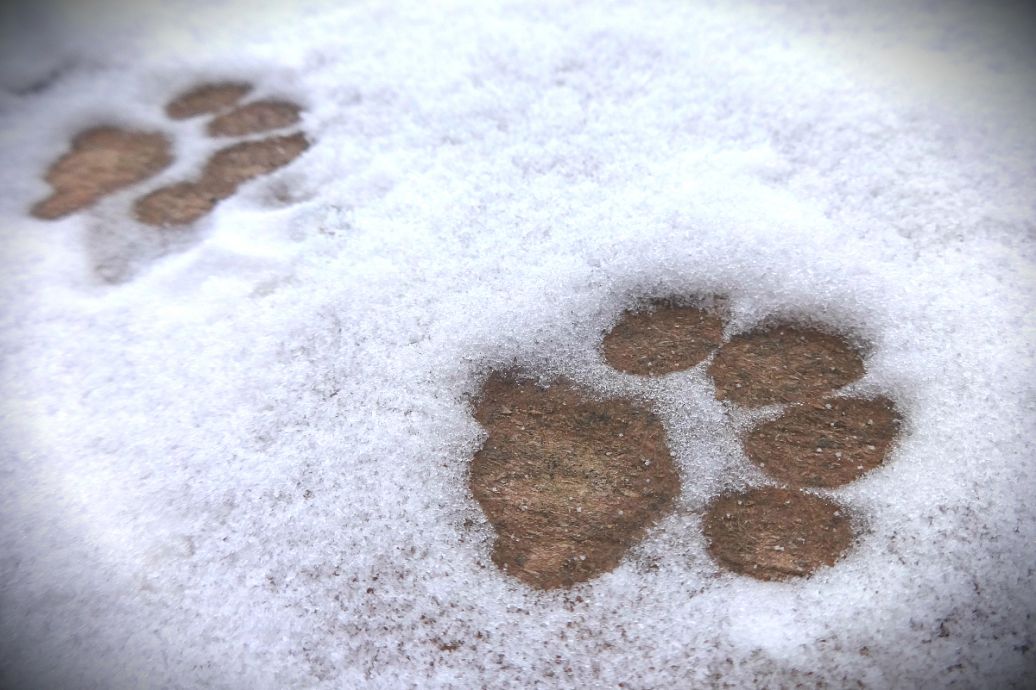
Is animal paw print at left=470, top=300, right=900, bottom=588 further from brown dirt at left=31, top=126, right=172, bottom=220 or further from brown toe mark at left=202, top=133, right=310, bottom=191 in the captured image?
brown dirt at left=31, top=126, right=172, bottom=220

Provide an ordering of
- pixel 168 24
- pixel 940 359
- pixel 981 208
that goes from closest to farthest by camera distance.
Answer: pixel 940 359, pixel 981 208, pixel 168 24

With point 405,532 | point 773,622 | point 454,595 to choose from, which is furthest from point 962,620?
point 405,532

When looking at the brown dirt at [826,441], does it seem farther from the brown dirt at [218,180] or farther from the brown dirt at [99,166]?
the brown dirt at [99,166]

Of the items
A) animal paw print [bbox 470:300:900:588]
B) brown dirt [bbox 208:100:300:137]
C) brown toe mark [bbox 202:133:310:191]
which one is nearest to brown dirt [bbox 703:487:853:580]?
animal paw print [bbox 470:300:900:588]

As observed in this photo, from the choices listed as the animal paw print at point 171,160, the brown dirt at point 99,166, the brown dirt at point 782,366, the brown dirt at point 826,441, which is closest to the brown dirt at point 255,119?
the animal paw print at point 171,160

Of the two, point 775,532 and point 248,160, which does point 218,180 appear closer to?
point 248,160

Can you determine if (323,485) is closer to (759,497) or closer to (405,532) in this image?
(405,532)
